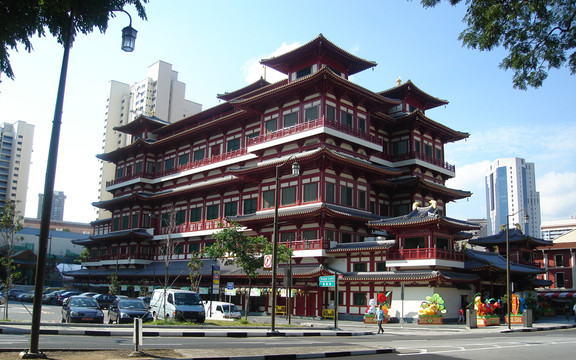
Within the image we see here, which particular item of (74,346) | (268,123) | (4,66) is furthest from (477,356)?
(268,123)

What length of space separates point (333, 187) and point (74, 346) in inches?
1260

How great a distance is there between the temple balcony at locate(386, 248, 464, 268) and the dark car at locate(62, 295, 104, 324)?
2274 centimetres

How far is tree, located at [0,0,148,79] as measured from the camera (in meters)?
12.4

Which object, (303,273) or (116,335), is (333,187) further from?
(116,335)

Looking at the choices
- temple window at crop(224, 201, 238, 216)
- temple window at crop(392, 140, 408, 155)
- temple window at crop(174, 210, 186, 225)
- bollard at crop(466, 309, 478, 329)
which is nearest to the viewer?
bollard at crop(466, 309, 478, 329)

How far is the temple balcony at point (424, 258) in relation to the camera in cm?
3878

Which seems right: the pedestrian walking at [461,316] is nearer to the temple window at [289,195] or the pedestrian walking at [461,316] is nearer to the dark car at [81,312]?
the temple window at [289,195]

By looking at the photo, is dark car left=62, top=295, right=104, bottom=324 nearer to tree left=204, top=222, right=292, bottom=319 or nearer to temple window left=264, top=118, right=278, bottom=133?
tree left=204, top=222, right=292, bottom=319

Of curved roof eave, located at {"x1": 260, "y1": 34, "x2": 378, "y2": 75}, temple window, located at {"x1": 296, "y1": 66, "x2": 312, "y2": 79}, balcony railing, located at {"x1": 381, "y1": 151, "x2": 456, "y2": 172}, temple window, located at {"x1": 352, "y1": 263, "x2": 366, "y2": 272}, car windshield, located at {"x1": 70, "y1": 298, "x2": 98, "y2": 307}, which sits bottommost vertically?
car windshield, located at {"x1": 70, "y1": 298, "x2": 98, "y2": 307}

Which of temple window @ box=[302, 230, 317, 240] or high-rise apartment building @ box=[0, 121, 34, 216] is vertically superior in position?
high-rise apartment building @ box=[0, 121, 34, 216]

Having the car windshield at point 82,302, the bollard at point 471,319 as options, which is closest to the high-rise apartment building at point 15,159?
the car windshield at point 82,302

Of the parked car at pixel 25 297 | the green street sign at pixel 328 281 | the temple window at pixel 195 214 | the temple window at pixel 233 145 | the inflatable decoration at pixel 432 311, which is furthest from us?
the temple window at pixel 195 214

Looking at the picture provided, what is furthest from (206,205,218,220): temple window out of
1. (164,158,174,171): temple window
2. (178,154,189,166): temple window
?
(164,158,174,171): temple window

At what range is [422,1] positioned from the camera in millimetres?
10969
